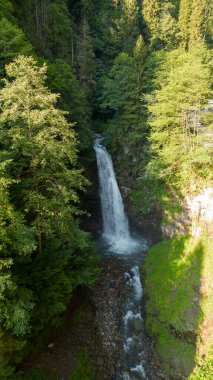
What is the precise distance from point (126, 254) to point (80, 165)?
8254 millimetres

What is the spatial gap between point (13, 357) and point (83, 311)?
17.4 ft

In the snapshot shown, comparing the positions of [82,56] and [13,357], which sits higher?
[82,56]

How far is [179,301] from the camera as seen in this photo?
52.3 feet

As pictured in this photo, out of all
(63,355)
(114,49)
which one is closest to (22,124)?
(63,355)

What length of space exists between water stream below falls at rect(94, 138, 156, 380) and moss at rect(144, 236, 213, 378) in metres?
0.80

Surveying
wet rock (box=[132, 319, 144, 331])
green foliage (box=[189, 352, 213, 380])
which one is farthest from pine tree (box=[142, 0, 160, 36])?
green foliage (box=[189, 352, 213, 380])

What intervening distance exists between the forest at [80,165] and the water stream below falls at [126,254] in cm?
86

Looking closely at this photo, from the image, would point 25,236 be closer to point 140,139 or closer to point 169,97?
point 169,97

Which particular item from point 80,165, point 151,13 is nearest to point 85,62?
point 151,13

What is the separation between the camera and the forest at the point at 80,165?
10.7 metres

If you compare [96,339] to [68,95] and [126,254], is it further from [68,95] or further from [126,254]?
[68,95]

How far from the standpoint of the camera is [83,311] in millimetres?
Answer: 15391

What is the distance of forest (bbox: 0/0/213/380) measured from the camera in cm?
1073

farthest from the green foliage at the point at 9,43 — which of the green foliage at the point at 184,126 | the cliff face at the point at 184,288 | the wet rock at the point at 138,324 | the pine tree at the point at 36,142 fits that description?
the wet rock at the point at 138,324
